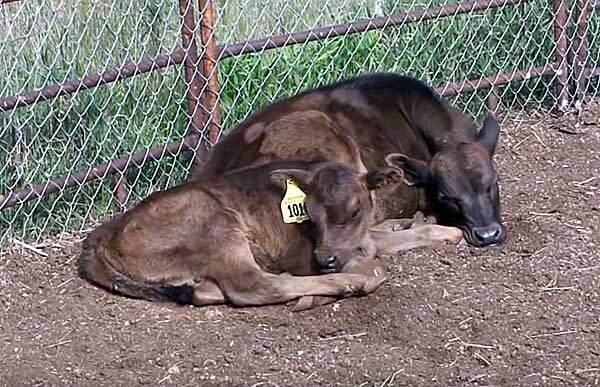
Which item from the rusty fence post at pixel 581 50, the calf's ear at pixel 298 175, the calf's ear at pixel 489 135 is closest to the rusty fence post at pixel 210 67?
the calf's ear at pixel 298 175

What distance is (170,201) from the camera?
6.75 metres

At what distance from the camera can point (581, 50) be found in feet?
30.9

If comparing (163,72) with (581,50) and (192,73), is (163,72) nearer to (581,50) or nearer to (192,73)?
(192,73)

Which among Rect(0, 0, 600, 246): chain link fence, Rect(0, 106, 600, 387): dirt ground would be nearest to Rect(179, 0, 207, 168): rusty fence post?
Rect(0, 0, 600, 246): chain link fence

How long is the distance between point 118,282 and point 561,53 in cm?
406

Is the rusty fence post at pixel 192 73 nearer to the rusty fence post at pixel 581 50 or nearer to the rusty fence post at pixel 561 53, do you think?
the rusty fence post at pixel 561 53

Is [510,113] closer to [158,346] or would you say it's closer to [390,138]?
[390,138]

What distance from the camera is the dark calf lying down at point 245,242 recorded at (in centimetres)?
650

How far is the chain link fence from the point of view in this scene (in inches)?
297

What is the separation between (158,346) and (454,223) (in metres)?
2.03

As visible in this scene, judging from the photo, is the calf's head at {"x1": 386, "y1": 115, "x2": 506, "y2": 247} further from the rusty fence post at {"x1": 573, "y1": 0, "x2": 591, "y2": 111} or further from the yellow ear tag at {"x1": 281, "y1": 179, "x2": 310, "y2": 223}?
the rusty fence post at {"x1": 573, "y1": 0, "x2": 591, "y2": 111}

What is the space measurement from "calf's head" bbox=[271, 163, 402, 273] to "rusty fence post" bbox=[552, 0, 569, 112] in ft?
10.2

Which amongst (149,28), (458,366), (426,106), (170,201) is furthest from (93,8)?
(458,366)

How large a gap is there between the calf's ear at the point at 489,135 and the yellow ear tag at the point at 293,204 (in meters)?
1.37
